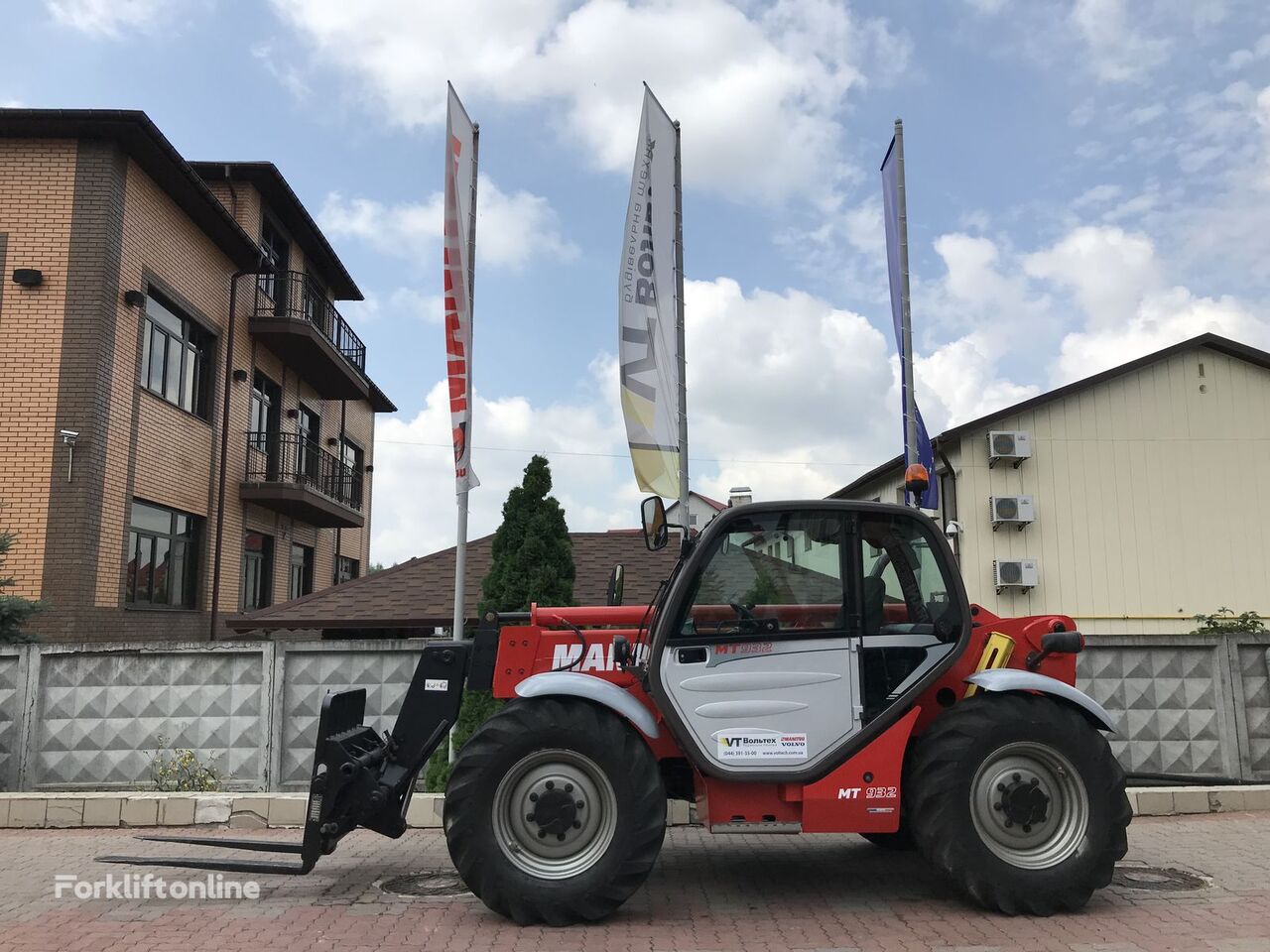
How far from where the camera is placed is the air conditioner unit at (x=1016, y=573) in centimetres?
1741

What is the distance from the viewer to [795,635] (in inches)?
240

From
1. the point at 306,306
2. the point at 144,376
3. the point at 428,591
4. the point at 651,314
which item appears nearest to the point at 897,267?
the point at 651,314

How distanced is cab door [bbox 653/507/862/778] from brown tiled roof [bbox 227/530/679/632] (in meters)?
6.91

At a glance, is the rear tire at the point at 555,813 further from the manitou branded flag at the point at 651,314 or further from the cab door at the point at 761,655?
the manitou branded flag at the point at 651,314

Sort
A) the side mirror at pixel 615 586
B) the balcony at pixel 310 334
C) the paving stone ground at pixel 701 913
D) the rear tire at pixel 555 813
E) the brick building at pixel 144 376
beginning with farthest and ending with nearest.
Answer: the balcony at pixel 310 334 < the brick building at pixel 144 376 < the side mirror at pixel 615 586 < the rear tire at pixel 555 813 < the paving stone ground at pixel 701 913

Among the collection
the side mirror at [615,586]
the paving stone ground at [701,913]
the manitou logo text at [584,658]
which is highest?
the side mirror at [615,586]

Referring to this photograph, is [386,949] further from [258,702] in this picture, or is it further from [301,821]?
[258,702]

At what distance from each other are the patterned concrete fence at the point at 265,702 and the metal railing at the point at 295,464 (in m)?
12.2

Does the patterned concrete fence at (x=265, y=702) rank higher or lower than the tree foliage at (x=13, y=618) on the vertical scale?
lower

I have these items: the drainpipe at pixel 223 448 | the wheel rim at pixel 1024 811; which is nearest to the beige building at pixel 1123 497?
the wheel rim at pixel 1024 811

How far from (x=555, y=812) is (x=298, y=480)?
714 inches

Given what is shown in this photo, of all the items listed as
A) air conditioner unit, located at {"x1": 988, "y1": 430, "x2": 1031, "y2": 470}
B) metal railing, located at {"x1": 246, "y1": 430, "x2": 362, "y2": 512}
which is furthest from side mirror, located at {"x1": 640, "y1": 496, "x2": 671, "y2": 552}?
metal railing, located at {"x1": 246, "y1": 430, "x2": 362, "y2": 512}

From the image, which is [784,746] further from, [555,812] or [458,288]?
[458,288]

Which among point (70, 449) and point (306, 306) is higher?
point (306, 306)
